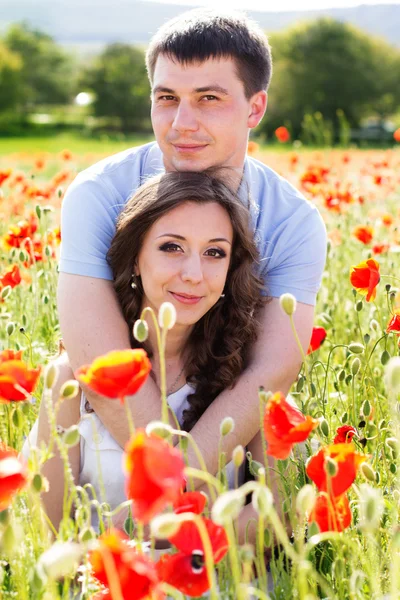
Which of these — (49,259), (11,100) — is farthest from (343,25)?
(49,259)

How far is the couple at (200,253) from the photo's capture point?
2.68 m

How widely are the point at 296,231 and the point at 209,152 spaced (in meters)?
0.42

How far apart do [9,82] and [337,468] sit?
57834mm

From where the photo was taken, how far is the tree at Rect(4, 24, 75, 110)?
6688cm

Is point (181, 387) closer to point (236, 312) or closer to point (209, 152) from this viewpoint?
point (236, 312)

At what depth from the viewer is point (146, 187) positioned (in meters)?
2.84

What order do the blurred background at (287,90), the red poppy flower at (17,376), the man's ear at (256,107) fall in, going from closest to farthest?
the red poppy flower at (17,376)
the man's ear at (256,107)
the blurred background at (287,90)

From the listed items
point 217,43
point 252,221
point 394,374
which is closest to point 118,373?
point 394,374

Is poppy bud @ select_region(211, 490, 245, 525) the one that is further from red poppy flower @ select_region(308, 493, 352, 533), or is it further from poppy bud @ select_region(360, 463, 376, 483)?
poppy bud @ select_region(360, 463, 376, 483)

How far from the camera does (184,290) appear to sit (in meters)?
2.61

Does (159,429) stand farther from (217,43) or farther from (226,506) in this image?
(217,43)

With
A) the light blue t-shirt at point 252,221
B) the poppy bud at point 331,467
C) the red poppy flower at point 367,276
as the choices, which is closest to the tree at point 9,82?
the light blue t-shirt at point 252,221

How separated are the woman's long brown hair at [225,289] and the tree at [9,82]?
54495 mm

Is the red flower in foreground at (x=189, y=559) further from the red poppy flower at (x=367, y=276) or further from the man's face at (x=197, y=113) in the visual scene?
the man's face at (x=197, y=113)
